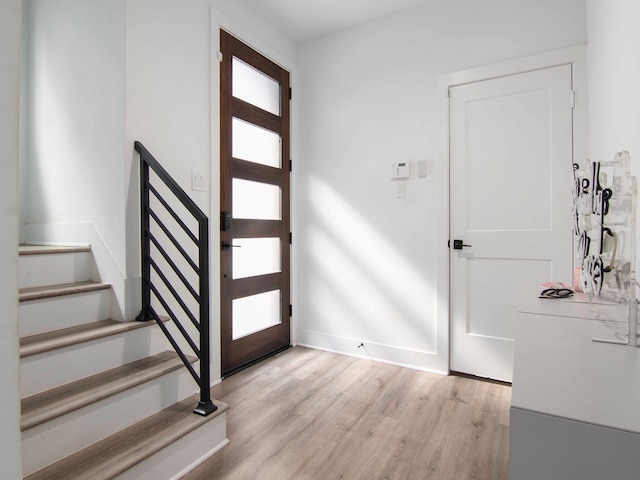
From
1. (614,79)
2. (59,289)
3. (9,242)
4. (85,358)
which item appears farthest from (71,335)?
(614,79)

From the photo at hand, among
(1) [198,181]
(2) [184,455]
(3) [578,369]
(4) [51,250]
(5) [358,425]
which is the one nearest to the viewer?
(3) [578,369]

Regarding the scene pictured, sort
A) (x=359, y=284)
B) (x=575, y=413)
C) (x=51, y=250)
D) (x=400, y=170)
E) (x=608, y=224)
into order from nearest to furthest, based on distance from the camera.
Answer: (x=575, y=413) → (x=608, y=224) → (x=51, y=250) → (x=400, y=170) → (x=359, y=284)

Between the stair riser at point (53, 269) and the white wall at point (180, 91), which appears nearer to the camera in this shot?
the stair riser at point (53, 269)

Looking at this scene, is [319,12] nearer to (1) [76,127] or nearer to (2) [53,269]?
(1) [76,127]

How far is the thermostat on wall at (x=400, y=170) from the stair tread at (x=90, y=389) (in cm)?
202

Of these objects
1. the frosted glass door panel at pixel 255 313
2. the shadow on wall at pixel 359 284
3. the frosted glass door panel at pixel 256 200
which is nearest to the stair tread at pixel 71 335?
the frosted glass door panel at pixel 255 313

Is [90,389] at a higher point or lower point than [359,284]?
lower

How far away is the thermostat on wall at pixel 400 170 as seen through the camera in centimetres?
282

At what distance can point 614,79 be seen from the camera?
1.47 meters

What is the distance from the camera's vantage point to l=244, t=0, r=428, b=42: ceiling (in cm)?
275

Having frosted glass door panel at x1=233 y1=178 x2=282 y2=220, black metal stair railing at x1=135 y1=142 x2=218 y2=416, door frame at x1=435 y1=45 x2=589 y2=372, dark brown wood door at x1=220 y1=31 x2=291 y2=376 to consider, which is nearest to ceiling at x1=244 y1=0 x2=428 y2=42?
dark brown wood door at x1=220 y1=31 x2=291 y2=376

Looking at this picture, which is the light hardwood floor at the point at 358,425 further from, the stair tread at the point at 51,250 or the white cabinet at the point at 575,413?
the stair tread at the point at 51,250

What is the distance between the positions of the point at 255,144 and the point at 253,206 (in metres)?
0.52

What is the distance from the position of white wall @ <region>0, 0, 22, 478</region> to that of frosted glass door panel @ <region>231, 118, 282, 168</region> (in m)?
1.95
